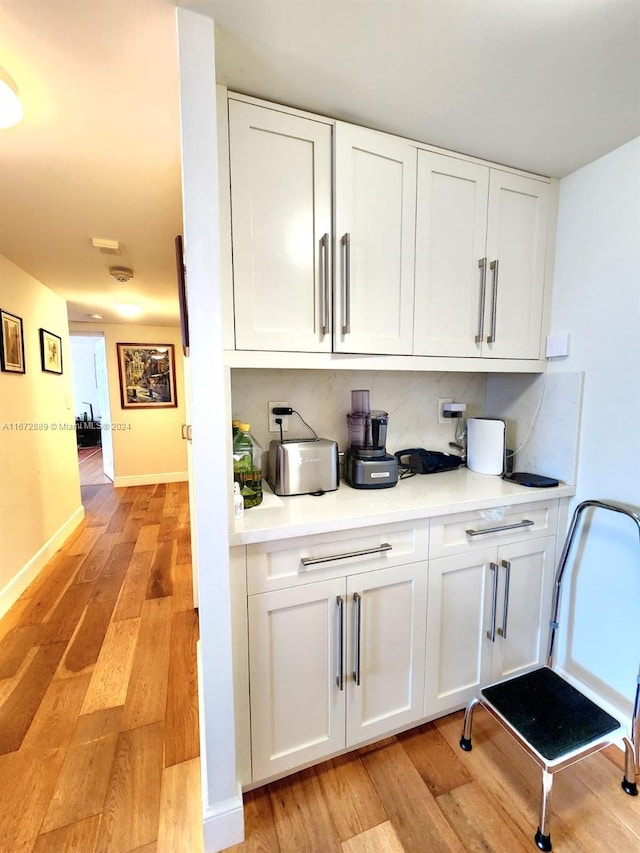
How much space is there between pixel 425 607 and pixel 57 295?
3889 mm

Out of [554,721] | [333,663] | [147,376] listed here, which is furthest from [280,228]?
[147,376]

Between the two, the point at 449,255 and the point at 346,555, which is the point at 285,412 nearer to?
the point at 346,555

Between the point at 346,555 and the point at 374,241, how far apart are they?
1.08m

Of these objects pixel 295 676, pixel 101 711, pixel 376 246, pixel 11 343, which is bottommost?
pixel 101 711

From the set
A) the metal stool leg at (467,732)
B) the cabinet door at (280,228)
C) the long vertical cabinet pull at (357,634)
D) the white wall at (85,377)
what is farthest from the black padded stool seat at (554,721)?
the white wall at (85,377)

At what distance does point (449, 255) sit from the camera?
4.80 feet

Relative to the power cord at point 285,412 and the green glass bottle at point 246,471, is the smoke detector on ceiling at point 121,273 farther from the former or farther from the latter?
the green glass bottle at point 246,471

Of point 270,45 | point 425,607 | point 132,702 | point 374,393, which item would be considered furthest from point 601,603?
point 270,45

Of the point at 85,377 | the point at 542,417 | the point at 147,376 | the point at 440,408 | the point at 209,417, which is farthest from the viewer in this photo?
the point at 85,377

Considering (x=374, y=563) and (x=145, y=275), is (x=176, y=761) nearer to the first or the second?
(x=374, y=563)

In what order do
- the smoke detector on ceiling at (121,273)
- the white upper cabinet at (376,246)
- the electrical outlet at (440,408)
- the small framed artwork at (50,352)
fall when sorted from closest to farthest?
the white upper cabinet at (376,246)
the electrical outlet at (440,408)
the smoke detector on ceiling at (121,273)
the small framed artwork at (50,352)

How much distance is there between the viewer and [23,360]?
8.87ft

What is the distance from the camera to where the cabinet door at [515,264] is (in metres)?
A: 1.53

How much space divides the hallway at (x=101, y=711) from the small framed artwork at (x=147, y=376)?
8.67 ft
